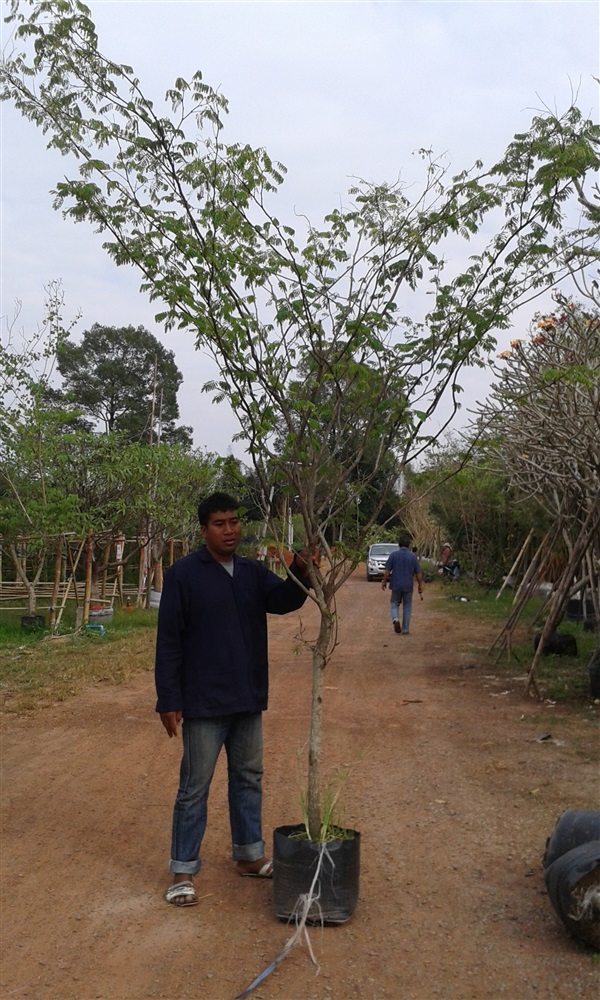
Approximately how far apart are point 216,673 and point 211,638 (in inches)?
6.8

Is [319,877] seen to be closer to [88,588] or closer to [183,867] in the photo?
[183,867]

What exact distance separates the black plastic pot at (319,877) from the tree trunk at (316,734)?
15 cm

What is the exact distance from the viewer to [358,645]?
579 inches

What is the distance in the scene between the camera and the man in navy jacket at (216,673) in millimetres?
4465

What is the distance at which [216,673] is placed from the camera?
4488 millimetres

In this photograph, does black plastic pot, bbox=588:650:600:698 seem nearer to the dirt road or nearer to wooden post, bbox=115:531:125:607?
the dirt road

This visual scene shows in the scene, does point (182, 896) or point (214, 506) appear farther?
point (214, 506)

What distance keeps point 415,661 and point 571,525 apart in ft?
9.90

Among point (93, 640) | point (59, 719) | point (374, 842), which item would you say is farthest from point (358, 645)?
point (374, 842)

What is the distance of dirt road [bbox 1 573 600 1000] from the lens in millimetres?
3725

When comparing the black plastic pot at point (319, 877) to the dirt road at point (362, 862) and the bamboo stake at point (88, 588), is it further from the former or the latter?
the bamboo stake at point (88, 588)

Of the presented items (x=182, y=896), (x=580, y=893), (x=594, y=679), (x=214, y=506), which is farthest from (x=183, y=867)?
(x=594, y=679)

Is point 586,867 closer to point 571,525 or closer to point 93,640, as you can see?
point 571,525

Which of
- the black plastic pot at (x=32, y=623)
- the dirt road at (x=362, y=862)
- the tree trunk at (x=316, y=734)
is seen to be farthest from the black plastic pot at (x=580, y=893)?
the black plastic pot at (x=32, y=623)
